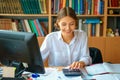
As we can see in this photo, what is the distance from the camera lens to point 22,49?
158 cm

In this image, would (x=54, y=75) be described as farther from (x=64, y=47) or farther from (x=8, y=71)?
(x=64, y=47)

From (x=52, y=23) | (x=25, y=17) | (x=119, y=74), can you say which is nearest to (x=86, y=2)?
(x=52, y=23)

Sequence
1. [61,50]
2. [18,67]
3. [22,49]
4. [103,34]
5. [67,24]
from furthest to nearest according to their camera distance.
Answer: [103,34] → [61,50] → [67,24] → [18,67] → [22,49]

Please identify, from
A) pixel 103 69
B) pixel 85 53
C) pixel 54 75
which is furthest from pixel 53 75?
pixel 85 53

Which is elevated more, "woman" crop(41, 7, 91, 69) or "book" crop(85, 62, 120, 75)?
"woman" crop(41, 7, 91, 69)

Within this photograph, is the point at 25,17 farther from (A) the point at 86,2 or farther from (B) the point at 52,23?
(A) the point at 86,2

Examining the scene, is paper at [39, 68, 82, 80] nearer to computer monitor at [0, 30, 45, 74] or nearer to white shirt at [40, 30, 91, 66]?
computer monitor at [0, 30, 45, 74]

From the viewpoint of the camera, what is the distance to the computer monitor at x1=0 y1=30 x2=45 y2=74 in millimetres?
1553

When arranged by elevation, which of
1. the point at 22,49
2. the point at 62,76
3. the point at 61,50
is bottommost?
the point at 62,76

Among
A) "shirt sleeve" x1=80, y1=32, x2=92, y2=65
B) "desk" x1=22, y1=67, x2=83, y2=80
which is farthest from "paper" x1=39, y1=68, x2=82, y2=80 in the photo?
"shirt sleeve" x1=80, y1=32, x2=92, y2=65

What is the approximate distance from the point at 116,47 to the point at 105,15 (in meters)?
0.53

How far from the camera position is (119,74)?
1.74m

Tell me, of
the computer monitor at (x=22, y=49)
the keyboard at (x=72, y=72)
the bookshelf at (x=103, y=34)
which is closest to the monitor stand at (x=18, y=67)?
the computer monitor at (x=22, y=49)

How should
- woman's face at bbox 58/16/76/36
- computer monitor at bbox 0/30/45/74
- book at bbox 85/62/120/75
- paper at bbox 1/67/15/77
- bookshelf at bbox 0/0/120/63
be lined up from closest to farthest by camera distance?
computer monitor at bbox 0/30/45/74
paper at bbox 1/67/15/77
book at bbox 85/62/120/75
woman's face at bbox 58/16/76/36
bookshelf at bbox 0/0/120/63
